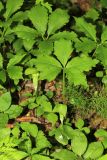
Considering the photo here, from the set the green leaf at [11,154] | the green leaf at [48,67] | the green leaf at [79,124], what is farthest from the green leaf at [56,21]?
the green leaf at [11,154]

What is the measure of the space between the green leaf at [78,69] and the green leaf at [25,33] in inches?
14.8

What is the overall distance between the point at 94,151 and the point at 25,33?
3.18ft

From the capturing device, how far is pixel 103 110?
251cm

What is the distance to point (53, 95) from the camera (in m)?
2.72

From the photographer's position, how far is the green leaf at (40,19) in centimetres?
241

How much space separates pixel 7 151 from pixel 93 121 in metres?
0.82

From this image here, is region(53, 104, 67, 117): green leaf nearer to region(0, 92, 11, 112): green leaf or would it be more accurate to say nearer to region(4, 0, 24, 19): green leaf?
region(0, 92, 11, 112): green leaf

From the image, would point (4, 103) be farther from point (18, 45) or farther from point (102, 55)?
point (102, 55)

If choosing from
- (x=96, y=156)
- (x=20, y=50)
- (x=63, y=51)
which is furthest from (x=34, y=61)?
(x=96, y=156)

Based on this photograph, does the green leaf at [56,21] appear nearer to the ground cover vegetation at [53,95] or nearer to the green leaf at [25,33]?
the ground cover vegetation at [53,95]

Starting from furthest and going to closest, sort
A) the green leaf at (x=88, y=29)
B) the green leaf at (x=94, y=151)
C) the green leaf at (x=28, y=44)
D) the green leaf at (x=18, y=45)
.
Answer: the green leaf at (x=18, y=45) → the green leaf at (x=28, y=44) → the green leaf at (x=88, y=29) → the green leaf at (x=94, y=151)

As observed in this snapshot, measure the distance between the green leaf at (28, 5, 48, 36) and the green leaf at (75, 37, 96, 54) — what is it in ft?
0.88

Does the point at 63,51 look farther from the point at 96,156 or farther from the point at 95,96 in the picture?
the point at 96,156

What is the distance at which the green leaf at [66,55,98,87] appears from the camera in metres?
2.19
